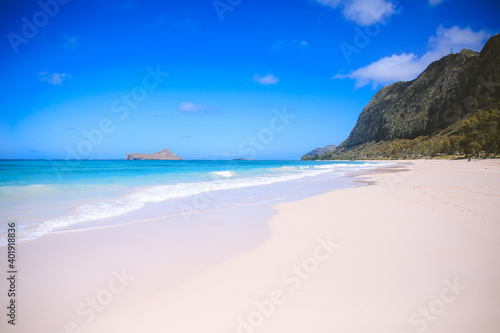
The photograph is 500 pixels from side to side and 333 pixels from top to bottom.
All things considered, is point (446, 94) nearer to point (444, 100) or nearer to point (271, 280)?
point (444, 100)

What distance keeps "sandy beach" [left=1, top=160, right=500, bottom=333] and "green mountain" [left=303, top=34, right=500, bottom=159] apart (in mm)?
100622

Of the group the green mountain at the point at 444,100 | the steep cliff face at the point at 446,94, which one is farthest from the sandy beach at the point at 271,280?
the steep cliff face at the point at 446,94

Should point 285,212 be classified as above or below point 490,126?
below

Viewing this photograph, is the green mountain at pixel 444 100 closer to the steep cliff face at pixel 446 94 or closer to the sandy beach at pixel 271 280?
the steep cliff face at pixel 446 94

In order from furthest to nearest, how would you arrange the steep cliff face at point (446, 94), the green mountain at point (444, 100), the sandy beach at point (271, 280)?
the steep cliff face at point (446, 94) → the green mountain at point (444, 100) → the sandy beach at point (271, 280)

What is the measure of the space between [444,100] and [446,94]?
354 centimetres

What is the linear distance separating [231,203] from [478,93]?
541ft

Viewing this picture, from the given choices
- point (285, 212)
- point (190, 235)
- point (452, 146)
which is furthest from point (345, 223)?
point (452, 146)

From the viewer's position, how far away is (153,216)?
7.70m

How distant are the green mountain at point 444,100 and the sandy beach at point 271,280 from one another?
100622mm

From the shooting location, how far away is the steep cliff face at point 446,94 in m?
117

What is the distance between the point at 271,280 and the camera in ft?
11.3

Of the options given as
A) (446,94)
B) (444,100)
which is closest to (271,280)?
(444,100)

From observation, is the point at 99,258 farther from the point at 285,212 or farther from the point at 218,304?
the point at 285,212
